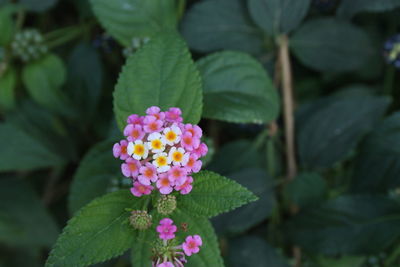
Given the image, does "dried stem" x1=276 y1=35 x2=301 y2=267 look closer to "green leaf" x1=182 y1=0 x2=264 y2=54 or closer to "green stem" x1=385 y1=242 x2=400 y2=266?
"green leaf" x1=182 y1=0 x2=264 y2=54

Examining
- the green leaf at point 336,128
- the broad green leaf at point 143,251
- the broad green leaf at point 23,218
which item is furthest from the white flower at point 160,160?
the broad green leaf at point 23,218

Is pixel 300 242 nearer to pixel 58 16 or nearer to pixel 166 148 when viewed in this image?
pixel 166 148

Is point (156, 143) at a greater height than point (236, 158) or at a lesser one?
greater

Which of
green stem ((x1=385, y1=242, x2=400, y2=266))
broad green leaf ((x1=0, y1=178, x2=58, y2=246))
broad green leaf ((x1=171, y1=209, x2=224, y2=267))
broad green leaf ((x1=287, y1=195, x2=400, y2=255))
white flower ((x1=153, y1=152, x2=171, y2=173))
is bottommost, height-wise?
broad green leaf ((x1=0, y1=178, x2=58, y2=246))

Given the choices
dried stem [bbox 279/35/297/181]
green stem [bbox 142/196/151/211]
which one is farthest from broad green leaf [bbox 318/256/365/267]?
green stem [bbox 142/196/151/211]

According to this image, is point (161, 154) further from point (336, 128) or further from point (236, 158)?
point (336, 128)

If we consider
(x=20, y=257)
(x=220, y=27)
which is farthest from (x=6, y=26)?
(x=20, y=257)

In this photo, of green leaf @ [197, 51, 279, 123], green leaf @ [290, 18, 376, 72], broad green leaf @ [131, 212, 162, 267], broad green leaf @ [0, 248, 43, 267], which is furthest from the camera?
broad green leaf @ [0, 248, 43, 267]
